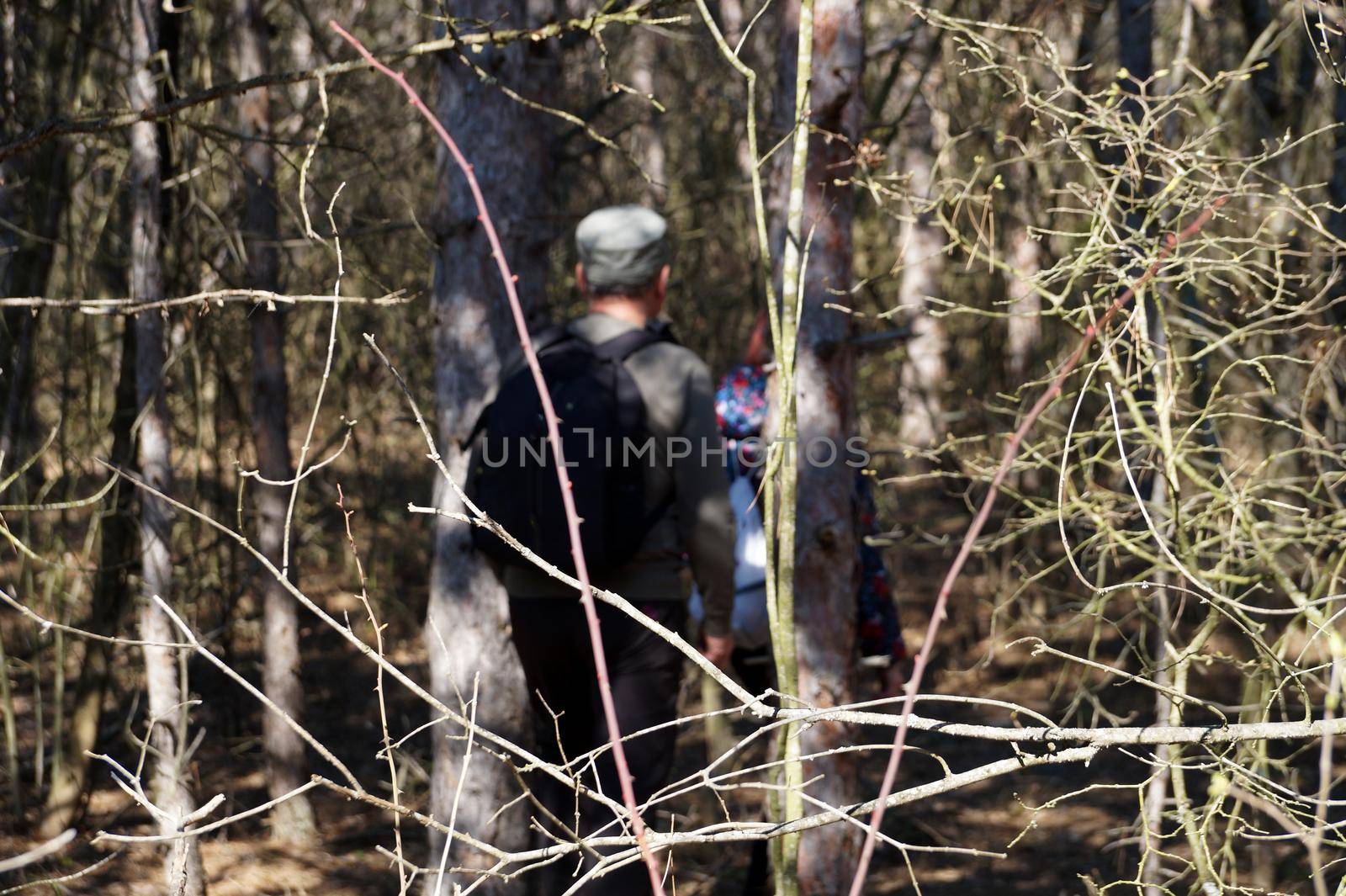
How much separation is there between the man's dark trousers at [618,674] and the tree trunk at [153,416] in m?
1.13

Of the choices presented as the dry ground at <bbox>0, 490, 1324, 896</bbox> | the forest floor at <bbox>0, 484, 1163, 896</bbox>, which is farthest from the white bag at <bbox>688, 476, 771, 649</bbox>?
Answer: the forest floor at <bbox>0, 484, 1163, 896</bbox>

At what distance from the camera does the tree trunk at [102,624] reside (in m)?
4.86

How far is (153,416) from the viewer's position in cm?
388

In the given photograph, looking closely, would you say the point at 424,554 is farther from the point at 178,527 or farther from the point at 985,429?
the point at 985,429

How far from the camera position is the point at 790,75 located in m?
3.45

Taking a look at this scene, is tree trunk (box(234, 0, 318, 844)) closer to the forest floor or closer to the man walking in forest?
the forest floor

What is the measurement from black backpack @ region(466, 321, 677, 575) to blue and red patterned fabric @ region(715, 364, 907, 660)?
1143 millimetres

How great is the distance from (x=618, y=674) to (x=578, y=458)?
554 millimetres

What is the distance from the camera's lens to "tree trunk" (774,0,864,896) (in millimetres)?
3453

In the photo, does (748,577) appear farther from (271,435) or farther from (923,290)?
(923,290)

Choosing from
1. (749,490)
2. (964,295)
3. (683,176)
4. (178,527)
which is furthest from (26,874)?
(964,295)

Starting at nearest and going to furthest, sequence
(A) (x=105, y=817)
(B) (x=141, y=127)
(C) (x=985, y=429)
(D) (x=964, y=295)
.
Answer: (B) (x=141, y=127), (A) (x=105, y=817), (C) (x=985, y=429), (D) (x=964, y=295)

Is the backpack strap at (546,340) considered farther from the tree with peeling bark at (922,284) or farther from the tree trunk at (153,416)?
the tree with peeling bark at (922,284)

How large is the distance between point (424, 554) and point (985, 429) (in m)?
3.87
